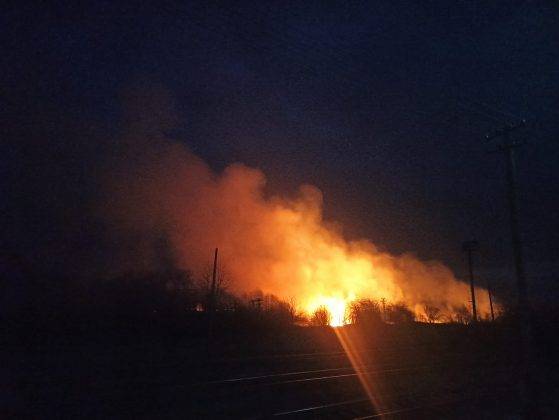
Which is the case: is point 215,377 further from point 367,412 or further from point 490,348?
point 490,348

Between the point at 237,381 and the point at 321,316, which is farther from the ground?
the point at 321,316

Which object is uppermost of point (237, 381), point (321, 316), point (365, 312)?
point (365, 312)

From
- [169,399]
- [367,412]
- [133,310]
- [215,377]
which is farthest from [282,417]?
[133,310]

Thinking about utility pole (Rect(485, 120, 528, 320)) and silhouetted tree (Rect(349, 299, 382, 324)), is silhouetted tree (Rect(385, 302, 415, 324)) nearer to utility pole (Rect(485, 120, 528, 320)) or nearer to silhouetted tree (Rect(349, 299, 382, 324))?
silhouetted tree (Rect(349, 299, 382, 324))

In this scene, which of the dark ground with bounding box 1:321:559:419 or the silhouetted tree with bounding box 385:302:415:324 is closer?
the dark ground with bounding box 1:321:559:419

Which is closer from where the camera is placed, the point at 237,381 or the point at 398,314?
the point at 237,381

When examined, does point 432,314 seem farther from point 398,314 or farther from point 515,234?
point 515,234

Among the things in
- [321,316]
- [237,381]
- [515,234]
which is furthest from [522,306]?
[321,316]

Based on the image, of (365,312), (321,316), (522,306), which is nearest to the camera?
(522,306)

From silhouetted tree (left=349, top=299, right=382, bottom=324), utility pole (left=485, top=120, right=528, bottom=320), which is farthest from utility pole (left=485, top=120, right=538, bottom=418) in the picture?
silhouetted tree (left=349, top=299, right=382, bottom=324)

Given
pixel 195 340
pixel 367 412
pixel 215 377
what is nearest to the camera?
pixel 367 412

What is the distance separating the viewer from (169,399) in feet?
47.8

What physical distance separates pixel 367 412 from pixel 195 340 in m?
24.0

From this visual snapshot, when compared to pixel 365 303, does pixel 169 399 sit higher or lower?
lower
